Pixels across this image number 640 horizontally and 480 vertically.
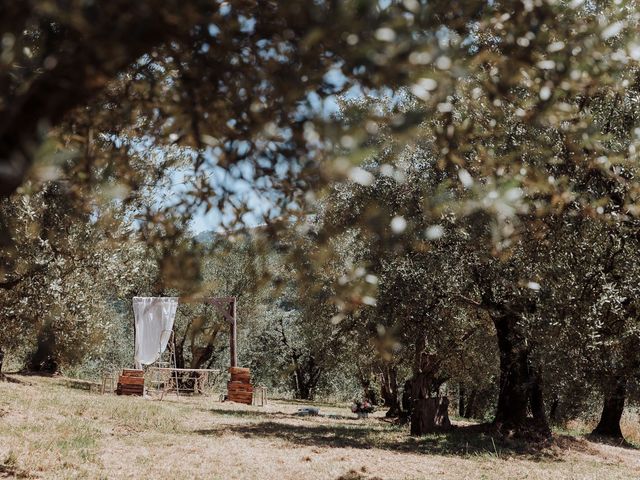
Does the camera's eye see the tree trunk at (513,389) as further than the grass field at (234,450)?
Yes

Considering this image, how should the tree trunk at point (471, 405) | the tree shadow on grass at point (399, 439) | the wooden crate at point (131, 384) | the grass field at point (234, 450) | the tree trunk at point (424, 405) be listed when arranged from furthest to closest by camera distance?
the tree trunk at point (471, 405) < the wooden crate at point (131, 384) < the tree trunk at point (424, 405) < the tree shadow on grass at point (399, 439) < the grass field at point (234, 450)

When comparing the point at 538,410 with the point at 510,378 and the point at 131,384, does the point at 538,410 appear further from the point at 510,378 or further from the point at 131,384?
the point at 131,384

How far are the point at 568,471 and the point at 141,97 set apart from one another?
35.2 feet

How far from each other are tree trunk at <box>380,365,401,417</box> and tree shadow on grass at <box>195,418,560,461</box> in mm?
5652

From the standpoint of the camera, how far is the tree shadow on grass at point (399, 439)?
12891 mm

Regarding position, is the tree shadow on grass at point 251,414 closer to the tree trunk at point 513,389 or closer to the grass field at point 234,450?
the grass field at point 234,450

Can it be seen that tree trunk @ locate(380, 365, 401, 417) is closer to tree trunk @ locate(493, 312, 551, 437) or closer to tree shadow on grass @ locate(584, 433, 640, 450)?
tree trunk @ locate(493, 312, 551, 437)

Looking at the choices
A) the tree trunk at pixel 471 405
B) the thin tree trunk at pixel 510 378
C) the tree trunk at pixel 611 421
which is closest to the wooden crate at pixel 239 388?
the thin tree trunk at pixel 510 378

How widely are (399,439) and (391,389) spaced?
9.69 m

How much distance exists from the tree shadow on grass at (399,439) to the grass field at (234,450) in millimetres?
31

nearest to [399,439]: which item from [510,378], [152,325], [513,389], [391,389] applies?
[513,389]

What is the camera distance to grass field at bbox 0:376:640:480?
884cm

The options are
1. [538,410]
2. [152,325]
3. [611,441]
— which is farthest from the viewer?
[152,325]

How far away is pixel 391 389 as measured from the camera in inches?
961
